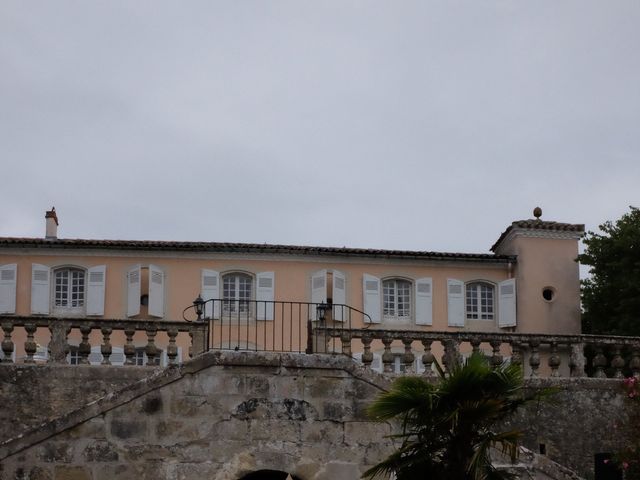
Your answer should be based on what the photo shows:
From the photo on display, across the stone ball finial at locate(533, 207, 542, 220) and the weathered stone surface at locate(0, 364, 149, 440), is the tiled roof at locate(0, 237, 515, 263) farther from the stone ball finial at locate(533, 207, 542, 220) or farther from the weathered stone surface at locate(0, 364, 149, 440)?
the weathered stone surface at locate(0, 364, 149, 440)

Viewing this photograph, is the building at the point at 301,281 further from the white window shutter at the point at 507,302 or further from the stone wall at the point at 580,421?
the stone wall at the point at 580,421

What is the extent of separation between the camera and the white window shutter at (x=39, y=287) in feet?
85.5

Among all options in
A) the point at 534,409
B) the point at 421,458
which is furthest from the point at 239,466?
the point at 534,409

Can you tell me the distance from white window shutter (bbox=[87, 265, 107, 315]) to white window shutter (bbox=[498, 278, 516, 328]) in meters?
10.3

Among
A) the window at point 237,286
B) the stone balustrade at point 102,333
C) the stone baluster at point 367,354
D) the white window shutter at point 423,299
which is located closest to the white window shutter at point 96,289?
the window at point 237,286

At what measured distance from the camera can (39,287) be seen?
26062mm

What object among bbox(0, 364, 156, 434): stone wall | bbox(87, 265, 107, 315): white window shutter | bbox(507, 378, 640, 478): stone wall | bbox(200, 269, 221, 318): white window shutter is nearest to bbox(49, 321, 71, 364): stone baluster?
bbox(0, 364, 156, 434): stone wall

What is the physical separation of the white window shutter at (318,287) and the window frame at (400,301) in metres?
1.75

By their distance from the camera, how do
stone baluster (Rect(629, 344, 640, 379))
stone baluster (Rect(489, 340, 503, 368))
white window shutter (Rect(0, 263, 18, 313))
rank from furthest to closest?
white window shutter (Rect(0, 263, 18, 313)) → stone baluster (Rect(629, 344, 640, 379)) → stone baluster (Rect(489, 340, 503, 368))

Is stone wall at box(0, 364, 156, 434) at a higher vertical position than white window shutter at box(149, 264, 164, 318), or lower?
A: lower

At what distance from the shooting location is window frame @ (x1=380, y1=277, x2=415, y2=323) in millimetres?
27500

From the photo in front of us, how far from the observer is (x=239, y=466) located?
1293cm

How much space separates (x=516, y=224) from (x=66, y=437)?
672 inches

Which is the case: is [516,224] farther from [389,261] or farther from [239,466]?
[239,466]
